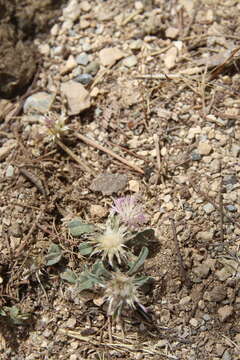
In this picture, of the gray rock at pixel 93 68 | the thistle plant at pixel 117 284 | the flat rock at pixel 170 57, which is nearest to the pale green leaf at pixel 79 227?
the thistle plant at pixel 117 284

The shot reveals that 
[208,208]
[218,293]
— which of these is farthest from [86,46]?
[218,293]

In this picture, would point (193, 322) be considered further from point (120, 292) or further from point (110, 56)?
point (110, 56)

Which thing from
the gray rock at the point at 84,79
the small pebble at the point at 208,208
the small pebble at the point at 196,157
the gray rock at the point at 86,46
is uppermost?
the gray rock at the point at 86,46

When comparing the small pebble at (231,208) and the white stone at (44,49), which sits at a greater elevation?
the white stone at (44,49)

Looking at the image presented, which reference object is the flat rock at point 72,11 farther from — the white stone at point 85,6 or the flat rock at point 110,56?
the flat rock at point 110,56

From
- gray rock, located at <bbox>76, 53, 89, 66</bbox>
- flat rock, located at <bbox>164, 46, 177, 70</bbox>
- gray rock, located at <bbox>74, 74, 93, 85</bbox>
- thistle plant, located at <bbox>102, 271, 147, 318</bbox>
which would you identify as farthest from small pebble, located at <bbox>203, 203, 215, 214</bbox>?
gray rock, located at <bbox>76, 53, 89, 66</bbox>

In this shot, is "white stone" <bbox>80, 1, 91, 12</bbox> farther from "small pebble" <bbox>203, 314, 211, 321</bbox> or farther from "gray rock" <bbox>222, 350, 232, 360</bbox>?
"gray rock" <bbox>222, 350, 232, 360</bbox>
